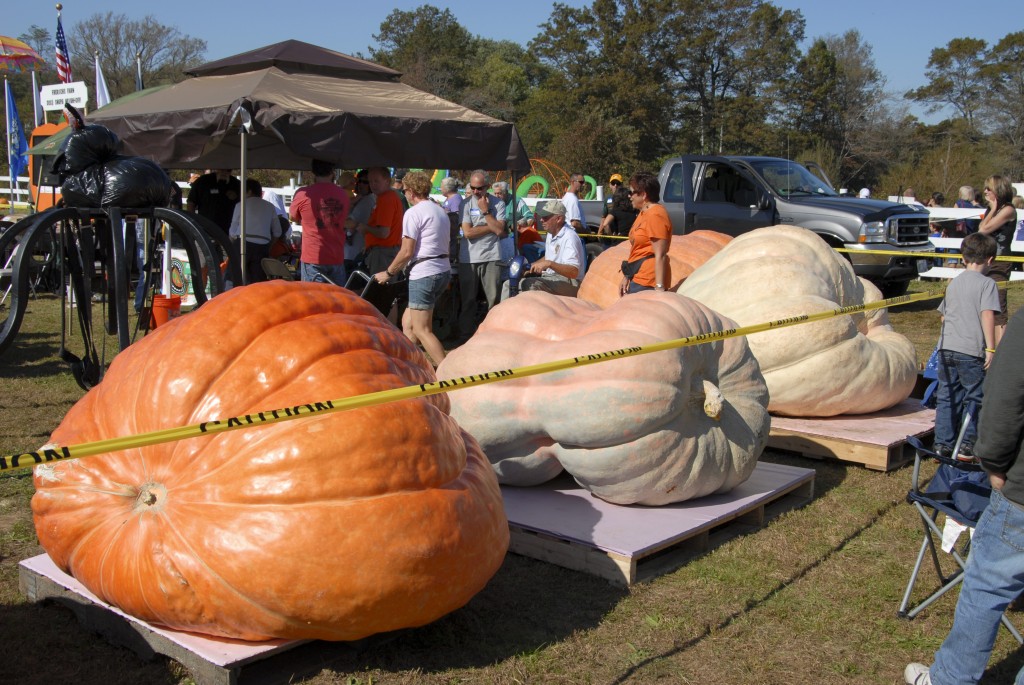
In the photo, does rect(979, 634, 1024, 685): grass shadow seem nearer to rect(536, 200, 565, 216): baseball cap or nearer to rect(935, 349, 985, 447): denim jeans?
rect(935, 349, 985, 447): denim jeans

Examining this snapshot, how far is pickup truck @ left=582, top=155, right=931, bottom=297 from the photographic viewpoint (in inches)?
524

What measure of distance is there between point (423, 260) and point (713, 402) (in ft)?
14.5

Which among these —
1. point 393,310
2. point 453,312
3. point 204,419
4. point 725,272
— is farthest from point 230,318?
point 453,312

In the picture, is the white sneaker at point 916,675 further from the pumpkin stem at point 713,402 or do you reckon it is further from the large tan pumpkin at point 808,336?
the large tan pumpkin at point 808,336

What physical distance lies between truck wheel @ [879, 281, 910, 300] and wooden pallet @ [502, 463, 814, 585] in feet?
32.8

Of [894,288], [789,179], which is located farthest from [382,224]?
[894,288]

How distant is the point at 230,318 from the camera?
3.35 m

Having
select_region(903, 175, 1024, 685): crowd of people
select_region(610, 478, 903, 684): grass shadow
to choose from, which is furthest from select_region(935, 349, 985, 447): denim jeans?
select_region(903, 175, 1024, 685): crowd of people

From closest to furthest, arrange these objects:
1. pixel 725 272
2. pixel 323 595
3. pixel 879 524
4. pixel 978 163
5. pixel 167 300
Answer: pixel 323 595
pixel 879 524
pixel 725 272
pixel 167 300
pixel 978 163

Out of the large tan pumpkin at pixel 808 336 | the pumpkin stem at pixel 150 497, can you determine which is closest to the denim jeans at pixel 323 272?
the large tan pumpkin at pixel 808 336

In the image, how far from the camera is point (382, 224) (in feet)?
33.4

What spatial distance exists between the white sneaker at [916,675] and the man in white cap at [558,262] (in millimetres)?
6755

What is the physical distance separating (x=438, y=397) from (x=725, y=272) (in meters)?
3.48

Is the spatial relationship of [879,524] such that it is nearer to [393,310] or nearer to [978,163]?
[393,310]
